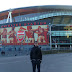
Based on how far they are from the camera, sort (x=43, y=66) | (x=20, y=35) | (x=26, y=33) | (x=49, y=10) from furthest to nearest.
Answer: (x=49, y=10), (x=20, y=35), (x=26, y=33), (x=43, y=66)

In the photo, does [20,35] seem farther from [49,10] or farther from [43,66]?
[43,66]

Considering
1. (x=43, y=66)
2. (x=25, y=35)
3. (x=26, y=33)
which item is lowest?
(x=43, y=66)

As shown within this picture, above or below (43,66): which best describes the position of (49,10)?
above

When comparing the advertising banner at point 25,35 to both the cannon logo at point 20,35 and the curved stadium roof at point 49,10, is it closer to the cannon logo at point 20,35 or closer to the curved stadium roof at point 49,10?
the cannon logo at point 20,35

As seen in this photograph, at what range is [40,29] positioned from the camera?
5178 cm

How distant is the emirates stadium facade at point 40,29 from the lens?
5128 centimetres

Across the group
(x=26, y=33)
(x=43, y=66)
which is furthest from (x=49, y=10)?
(x=43, y=66)

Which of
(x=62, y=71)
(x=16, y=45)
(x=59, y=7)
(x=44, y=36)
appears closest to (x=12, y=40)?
(x=16, y=45)

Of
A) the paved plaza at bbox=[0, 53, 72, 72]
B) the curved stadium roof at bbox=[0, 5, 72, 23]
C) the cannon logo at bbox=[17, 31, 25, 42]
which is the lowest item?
the paved plaza at bbox=[0, 53, 72, 72]

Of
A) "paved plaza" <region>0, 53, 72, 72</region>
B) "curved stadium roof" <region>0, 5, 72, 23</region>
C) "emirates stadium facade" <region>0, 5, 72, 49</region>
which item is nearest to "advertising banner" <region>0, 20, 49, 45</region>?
"emirates stadium facade" <region>0, 5, 72, 49</region>

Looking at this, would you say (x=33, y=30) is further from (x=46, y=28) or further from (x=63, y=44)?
(x=63, y=44)

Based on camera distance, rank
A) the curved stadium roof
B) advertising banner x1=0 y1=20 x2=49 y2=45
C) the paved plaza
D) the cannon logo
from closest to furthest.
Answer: the paved plaza
the cannon logo
advertising banner x1=0 y1=20 x2=49 y2=45
the curved stadium roof

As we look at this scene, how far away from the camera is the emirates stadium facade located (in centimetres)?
5128

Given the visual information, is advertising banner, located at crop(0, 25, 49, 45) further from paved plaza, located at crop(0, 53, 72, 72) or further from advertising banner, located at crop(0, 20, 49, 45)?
paved plaza, located at crop(0, 53, 72, 72)
